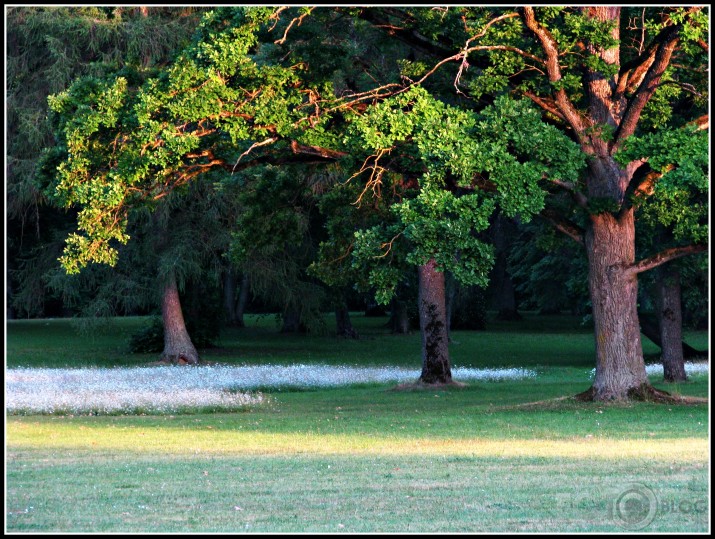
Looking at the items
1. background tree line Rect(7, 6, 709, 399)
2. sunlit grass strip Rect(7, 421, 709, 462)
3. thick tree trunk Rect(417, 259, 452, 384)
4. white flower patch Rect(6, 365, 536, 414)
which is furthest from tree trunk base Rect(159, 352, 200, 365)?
sunlit grass strip Rect(7, 421, 709, 462)

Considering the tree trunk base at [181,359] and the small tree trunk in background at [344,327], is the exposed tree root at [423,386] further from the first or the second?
the small tree trunk in background at [344,327]

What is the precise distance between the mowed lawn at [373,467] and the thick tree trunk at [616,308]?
2.29 feet

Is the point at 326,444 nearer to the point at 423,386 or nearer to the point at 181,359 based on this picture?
the point at 423,386

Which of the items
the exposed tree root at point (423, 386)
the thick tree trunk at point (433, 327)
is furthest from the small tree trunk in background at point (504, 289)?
the exposed tree root at point (423, 386)

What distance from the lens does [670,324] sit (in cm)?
2791

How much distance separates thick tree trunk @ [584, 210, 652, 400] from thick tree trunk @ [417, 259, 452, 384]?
20.3 ft

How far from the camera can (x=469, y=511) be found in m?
9.20

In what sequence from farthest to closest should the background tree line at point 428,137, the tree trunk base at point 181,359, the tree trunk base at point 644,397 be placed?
the tree trunk base at point 181,359 → the tree trunk base at point 644,397 → the background tree line at point 428,137

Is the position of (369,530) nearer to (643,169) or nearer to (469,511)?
(469,511)

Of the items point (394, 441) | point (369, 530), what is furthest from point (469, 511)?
point (394, 441)

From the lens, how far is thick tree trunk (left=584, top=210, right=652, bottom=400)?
19.7 metres

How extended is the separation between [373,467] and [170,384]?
14.9 metres

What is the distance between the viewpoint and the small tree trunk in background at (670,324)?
1078 inches

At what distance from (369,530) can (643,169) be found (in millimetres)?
12006
